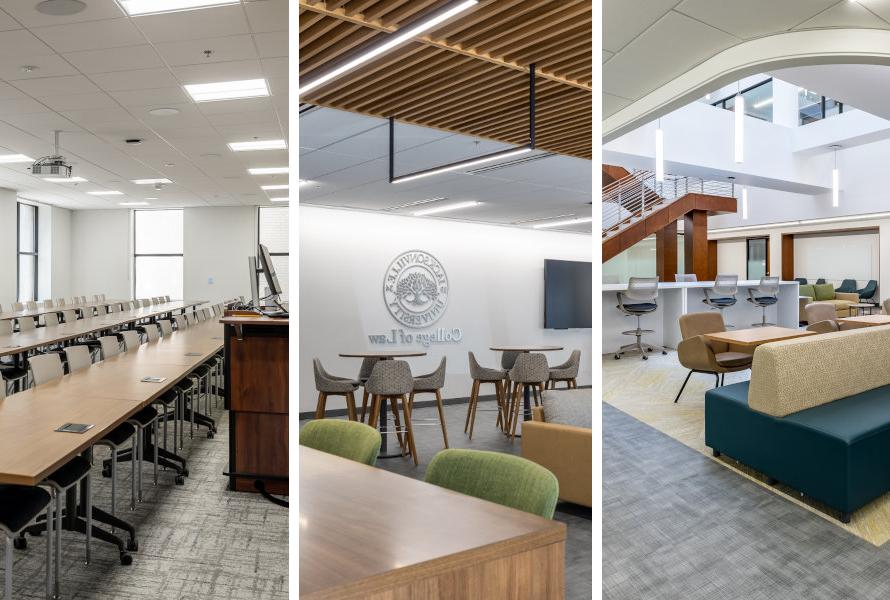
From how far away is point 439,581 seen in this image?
1210mm

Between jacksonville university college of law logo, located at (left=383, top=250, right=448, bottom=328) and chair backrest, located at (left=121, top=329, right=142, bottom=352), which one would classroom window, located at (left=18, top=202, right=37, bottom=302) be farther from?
jacksonville university college of law logo, located at (left=383, top=250, right=448, bottom=328)

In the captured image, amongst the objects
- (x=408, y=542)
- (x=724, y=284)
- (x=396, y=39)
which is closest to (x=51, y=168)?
(x=396, y=39)

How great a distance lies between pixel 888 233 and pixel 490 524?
17.4 meters

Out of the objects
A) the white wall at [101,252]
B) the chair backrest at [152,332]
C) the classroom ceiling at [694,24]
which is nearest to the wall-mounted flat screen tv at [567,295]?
the classroom ceiling at [694,24]

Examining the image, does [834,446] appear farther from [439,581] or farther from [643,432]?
[439,581]

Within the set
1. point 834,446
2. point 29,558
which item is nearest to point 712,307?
point 834,446

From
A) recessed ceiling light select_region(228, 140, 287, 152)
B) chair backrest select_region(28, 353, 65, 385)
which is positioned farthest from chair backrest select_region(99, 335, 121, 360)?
recessed ceiling light select_region(228, 140, 287, 152)

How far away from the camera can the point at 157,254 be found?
648 inches

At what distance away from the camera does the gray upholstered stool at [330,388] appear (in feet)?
2.92

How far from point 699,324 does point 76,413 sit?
598cm

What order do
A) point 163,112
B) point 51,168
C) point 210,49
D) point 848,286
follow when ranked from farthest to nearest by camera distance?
point 848,286 → point 51,168 → point 163,112 → point 210,49

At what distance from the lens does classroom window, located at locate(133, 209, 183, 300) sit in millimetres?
16312

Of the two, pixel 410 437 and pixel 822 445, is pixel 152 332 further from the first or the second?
pixel 410 437

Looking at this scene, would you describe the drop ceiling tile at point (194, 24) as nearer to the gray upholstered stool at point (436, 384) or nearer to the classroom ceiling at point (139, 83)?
the classroom ceiling at point (139, 83)
